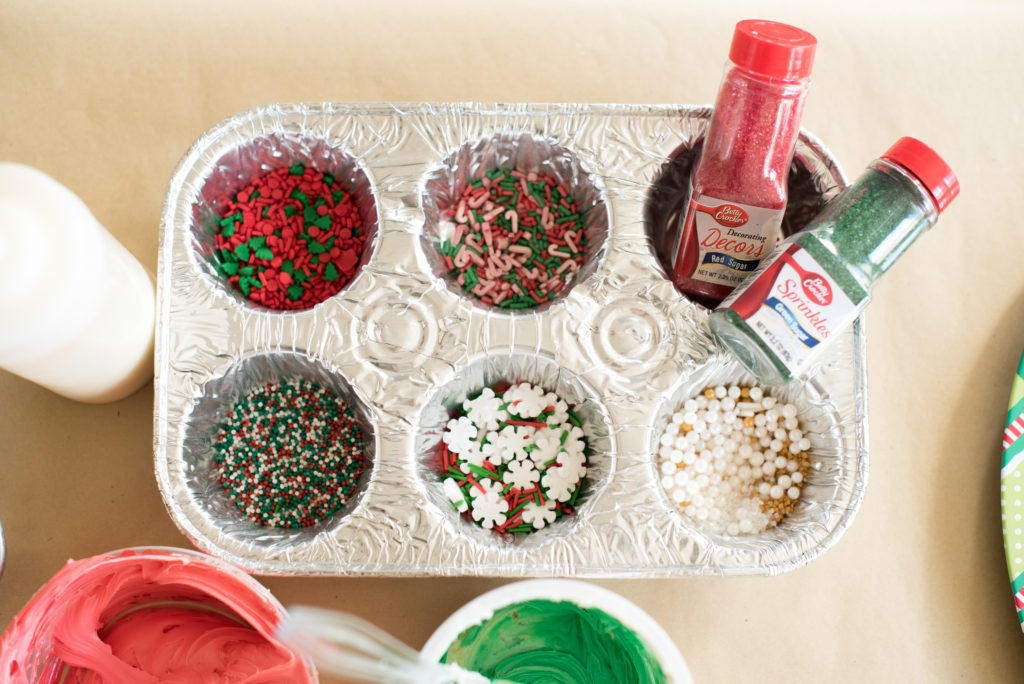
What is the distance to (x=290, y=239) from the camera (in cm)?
109

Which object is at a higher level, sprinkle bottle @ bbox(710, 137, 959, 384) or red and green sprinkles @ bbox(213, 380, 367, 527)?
sprinkle bottle @ bbox(710, 137, 959, 384)

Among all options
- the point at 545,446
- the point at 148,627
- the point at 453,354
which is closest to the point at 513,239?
the point at 453,354

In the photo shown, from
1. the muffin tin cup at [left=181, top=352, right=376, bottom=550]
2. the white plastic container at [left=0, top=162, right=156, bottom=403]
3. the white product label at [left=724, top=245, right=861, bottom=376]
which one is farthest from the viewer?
the muffin tin cup at [left=181, top=352, right=376, bottom=550]

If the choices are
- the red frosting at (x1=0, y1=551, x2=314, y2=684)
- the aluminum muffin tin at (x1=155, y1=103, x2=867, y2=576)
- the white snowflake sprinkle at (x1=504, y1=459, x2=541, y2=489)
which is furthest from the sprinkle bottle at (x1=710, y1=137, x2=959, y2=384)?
the red frosting at (x1=0, y1=551, x2=314, y2=684)

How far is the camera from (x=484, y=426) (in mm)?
1069

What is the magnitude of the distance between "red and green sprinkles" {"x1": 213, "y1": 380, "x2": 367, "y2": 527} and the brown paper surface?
136mm

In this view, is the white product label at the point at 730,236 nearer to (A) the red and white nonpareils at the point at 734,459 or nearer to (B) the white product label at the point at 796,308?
(B) the white product label at the point at 796,308

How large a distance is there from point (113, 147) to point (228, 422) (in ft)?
1.79

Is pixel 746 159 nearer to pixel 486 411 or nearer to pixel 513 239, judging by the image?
pixel 513 239

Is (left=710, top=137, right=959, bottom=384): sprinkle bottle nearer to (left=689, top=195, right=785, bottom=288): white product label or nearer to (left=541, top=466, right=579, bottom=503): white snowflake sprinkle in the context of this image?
(left=689, top=195, right=785, bottom=288): white product label

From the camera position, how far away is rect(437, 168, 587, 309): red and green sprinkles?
1.09m

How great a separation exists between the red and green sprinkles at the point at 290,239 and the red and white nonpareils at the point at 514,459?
309 millimetres

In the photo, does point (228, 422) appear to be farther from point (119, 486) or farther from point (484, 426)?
point (484, 426)

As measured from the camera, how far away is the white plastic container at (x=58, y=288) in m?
0.76
